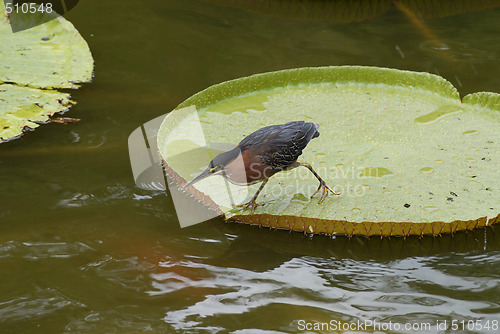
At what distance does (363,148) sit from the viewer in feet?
9.90

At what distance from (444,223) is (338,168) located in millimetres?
621

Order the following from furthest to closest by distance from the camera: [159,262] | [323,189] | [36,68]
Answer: [36,68], [323,189], [159,262]

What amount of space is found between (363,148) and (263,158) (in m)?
0.69

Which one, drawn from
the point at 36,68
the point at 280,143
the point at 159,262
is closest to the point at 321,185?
the point at 280,143

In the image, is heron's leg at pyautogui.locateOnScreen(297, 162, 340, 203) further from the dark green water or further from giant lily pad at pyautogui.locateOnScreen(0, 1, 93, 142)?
giant lily pad at pyautogui.locateOnScreen(0, 1, 93, 142)

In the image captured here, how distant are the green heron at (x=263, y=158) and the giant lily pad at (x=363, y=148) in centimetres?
14

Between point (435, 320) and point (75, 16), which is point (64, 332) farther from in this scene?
point (75, 16)

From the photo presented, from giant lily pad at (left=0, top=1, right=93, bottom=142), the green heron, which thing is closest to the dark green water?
giant lily pad at (left=0, top=1, right=93, bottom=142)

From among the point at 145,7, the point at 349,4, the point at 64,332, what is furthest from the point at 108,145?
the point at 349,4

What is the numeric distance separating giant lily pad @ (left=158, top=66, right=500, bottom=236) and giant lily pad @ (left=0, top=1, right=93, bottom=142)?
836 millimetres

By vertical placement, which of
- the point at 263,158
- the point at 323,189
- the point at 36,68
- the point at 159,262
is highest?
the point at 36,68

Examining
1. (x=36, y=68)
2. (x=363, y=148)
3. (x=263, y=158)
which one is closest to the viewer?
(x=263, y=158)

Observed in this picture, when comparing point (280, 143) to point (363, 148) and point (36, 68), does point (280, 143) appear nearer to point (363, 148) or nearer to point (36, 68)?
point (363, 148)

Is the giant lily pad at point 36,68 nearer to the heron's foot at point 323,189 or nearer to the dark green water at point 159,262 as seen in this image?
the dark green water at point 159,262
